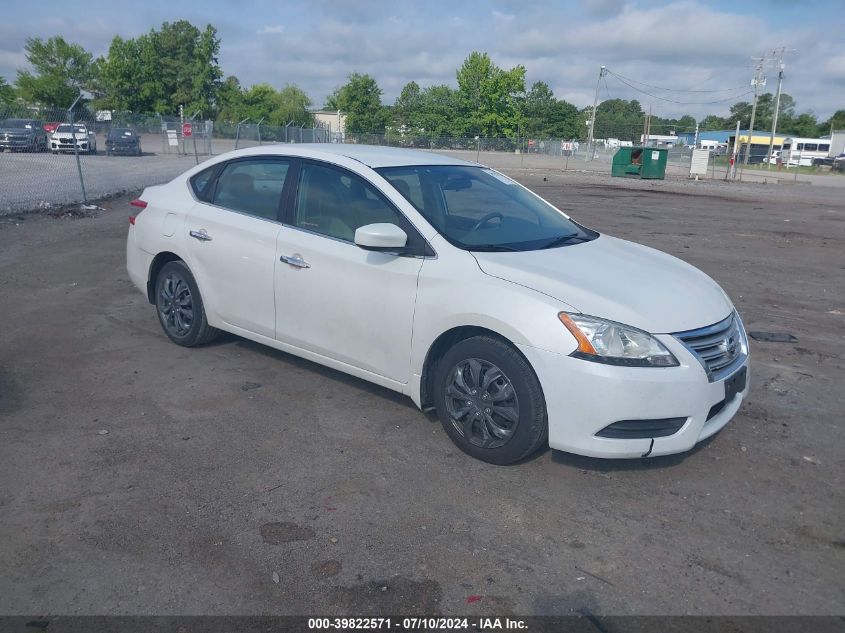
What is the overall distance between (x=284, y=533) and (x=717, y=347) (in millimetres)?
2528

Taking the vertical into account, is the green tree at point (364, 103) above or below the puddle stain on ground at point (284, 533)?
above

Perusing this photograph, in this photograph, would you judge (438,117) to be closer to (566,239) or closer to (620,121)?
(620,121)

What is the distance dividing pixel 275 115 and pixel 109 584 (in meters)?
87.8

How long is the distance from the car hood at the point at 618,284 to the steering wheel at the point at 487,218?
43cm

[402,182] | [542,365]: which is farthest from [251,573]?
[402,182]

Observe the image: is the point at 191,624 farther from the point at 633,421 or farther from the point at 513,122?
the point at 513,122

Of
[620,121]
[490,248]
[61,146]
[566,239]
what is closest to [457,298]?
[490,248]

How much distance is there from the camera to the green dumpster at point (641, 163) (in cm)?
3850

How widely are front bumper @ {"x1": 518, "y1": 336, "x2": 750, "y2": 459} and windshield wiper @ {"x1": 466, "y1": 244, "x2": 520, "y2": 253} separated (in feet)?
2.63

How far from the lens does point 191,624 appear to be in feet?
9.39

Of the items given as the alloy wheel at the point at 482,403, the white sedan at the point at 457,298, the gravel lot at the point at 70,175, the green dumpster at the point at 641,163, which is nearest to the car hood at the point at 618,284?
the white sedan at the point at 457,298

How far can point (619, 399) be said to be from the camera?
372cm

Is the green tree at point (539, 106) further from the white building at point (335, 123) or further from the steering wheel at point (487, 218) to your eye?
the steering wheel at point (487, 218)

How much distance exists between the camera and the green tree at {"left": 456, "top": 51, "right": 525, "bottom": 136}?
3231 inches
